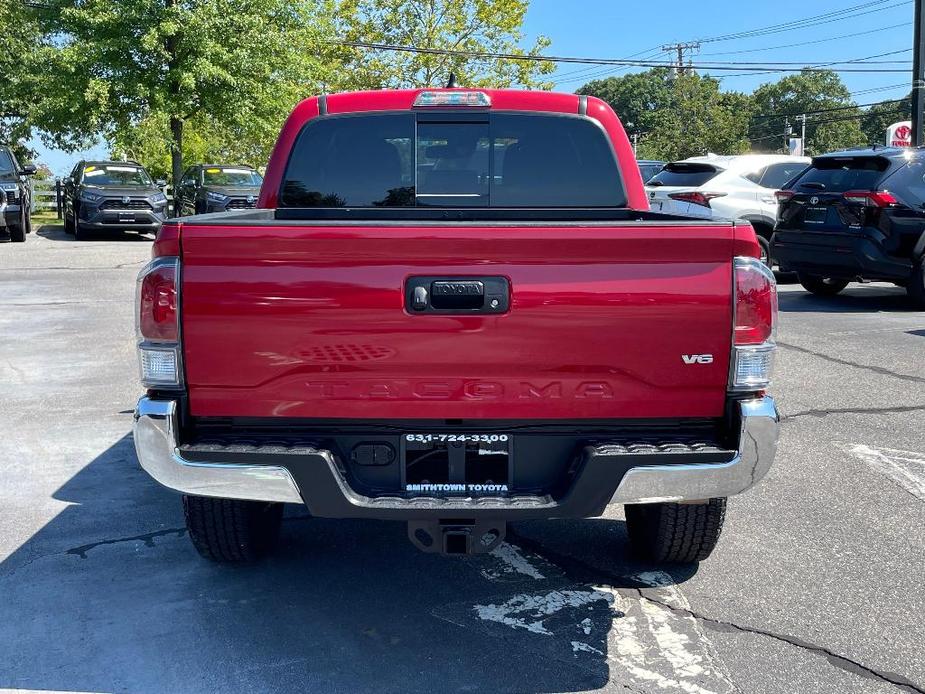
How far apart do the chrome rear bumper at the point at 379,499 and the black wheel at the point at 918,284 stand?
379 inches

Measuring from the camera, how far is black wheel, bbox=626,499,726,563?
13.5ft

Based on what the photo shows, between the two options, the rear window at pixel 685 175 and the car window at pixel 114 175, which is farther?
the car window at pixel 114 175

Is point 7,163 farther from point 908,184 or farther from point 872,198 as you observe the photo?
point 908,184

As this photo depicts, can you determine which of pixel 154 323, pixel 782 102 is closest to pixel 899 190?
pixel 154 323

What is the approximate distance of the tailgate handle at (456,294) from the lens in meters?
3.25

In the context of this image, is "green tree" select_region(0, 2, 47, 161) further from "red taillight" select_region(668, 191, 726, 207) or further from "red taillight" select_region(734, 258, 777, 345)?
"red taillight" select_region(734, 258, 777, 345)

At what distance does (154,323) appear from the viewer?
3.32 metres

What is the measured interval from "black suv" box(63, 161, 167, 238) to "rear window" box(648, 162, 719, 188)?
38.5ft

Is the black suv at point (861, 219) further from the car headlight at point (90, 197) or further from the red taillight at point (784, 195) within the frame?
the car headlight at point (90, 197)

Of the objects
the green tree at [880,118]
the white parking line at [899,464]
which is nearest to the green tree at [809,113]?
the green tree at [880,118]

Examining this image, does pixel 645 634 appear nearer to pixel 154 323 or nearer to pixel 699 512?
pixel 699 512

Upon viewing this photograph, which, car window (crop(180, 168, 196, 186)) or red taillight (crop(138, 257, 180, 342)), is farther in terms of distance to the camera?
car window (crop(180, 168, 196, 186))

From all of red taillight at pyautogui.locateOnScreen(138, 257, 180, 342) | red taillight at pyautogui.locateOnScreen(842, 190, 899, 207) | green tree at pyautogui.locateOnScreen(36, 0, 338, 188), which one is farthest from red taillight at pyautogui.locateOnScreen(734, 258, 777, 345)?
green tree at pyautogui.locateOnScreen(36, 0, 338, 188)

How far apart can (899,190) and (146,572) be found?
1022 centimetres
